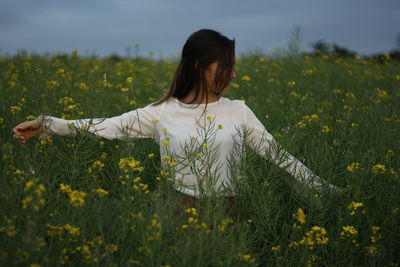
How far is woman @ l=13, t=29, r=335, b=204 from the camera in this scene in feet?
8.41

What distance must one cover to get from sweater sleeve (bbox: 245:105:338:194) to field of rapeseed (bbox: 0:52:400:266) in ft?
0.22

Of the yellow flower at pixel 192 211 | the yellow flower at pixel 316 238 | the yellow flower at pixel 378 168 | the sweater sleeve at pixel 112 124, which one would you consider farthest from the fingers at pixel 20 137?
the yellow flower at pixel 378 168

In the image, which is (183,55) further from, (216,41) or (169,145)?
(169,145)

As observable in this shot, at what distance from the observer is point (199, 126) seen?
2590 millimetres

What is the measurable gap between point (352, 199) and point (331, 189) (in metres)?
0.16

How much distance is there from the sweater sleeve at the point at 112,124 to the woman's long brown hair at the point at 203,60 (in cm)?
28

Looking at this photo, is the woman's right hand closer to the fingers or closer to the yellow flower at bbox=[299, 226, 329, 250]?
the fingers

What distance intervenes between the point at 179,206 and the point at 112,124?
733 mm

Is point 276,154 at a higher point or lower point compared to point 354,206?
higher

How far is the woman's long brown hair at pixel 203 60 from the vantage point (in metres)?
2.56

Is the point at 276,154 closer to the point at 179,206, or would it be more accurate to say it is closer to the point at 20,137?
the point at 179,206

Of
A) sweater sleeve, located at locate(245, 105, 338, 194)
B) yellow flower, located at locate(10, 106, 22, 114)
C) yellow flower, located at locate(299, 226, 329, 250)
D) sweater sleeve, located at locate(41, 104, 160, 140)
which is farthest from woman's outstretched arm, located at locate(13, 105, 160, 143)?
yellow flower, located at locate(299, 226, 329, 250)

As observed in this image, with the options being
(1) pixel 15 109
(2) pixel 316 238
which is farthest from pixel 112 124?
(2) pixel 316 238

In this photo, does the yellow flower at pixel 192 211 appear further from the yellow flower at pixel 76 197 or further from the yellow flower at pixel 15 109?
the yellow flower at pixel 15 109
